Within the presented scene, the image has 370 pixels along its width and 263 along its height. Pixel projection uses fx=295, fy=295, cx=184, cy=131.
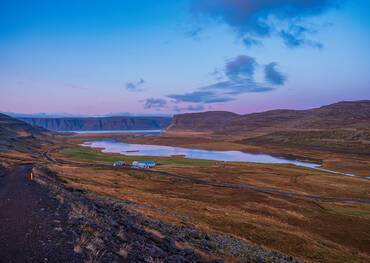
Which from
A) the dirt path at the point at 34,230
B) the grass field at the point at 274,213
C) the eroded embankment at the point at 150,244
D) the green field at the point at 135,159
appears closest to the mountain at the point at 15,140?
the green field at the point at 135,159

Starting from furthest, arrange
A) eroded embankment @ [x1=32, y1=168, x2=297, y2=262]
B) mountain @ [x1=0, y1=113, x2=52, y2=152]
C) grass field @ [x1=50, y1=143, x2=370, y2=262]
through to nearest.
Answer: mountain @ [x1=0, y1=113, x2=52, y2=152] → grass field @ [x1=50, y1=143, x2=370, y2=262] → eroded embankment @ [x1=32, y1=168, x2=297, y2=262]

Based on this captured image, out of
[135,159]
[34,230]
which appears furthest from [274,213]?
[135,159]

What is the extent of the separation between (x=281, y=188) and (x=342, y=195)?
11.1m

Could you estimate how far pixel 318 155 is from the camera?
132875 millimetres

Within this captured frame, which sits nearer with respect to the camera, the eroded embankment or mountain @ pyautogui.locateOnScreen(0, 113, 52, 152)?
the eroded embankment

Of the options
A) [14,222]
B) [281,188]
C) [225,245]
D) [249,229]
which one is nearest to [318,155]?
[281,188]

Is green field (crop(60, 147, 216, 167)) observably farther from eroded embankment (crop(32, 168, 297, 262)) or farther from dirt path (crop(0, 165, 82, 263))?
dirt path (crop(0, 165, 82, 263))

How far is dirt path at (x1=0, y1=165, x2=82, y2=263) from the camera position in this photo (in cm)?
1099

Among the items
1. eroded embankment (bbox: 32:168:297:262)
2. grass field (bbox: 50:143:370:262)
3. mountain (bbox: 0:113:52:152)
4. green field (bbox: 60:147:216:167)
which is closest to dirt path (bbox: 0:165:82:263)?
eroded embankment (bbox: 32:168:297:262)

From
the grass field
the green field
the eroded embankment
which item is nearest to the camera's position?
the eroded embankment

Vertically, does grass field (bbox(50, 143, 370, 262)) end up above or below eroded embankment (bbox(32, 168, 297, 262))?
below

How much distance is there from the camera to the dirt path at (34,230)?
1099 cm

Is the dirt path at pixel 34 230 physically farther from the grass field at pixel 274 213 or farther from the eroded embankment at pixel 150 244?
the grass field at pixel 274 213

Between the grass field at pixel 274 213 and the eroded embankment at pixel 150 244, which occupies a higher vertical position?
the eroded embankment at pixel 150 244
